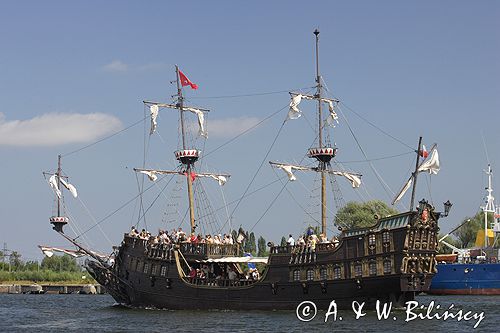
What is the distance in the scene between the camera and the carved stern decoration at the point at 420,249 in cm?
4106

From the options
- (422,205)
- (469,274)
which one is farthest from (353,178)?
(469,274)

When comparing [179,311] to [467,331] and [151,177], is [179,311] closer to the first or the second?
[151,177]

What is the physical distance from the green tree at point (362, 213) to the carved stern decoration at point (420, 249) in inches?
1950

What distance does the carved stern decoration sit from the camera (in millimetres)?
41062

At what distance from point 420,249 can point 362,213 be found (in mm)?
52667

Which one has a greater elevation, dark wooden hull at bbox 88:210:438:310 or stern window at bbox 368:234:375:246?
stern window at bbox 368:234:375:246

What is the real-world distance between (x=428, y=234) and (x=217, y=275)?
1438 centimetres

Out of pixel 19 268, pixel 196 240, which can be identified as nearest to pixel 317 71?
pixel 196 240

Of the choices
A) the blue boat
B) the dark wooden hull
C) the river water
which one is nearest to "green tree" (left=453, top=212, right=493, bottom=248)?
the blue boat

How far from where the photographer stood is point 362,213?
94.1 meters

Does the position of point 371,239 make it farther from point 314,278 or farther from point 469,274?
point 469,274

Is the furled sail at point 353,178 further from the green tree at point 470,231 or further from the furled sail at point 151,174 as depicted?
the green tree at point 470,231

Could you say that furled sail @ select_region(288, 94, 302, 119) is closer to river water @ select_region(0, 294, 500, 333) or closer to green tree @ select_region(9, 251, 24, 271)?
river water @ select_region(0, 294, 500, 333)

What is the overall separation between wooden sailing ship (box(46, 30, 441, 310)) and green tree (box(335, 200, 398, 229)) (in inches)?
1447
